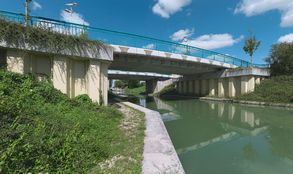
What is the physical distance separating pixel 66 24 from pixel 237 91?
20494 millimetres

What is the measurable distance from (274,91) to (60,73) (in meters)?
19.6

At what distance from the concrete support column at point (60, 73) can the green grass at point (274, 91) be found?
18.5m

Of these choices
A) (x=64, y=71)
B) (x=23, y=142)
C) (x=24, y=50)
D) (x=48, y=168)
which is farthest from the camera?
(x=64, y=71)

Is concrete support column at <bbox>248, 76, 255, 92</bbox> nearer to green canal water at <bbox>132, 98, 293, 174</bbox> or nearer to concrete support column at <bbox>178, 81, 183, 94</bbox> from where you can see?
green canal water at <bbox>132, 98, 293, 174</bbox>

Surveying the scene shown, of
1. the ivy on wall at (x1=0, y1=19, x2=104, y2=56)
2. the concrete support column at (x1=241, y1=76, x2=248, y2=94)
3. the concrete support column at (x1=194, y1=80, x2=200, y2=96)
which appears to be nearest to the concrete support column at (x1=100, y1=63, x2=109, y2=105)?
the ivy on wall at (x1=0, y1=19, x2=104, y2=56)

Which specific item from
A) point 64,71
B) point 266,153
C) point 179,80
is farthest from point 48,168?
point 179,80

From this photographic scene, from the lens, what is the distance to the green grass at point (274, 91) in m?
16.9

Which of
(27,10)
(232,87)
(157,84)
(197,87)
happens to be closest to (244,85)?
(232,87)

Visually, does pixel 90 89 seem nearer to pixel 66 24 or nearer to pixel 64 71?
pixel 64 71

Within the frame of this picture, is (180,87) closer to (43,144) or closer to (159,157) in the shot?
(159,157)

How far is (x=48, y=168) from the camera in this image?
2.70 meters

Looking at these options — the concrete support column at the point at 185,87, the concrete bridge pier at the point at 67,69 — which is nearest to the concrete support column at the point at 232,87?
the concrete support column at the point at 185,87

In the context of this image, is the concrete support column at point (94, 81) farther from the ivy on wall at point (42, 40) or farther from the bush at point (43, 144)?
the bush at point (43, 144)

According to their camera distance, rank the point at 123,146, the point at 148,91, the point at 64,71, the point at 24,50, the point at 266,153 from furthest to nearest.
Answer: the point at 148,91, the point at 64,71, the point at 24,50, the point at 266,153, the point at 123,146
